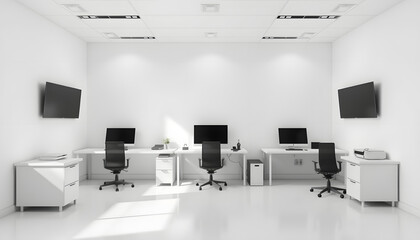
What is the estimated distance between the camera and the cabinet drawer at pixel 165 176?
7.01 metres

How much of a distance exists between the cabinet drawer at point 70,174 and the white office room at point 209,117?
0.02 metres

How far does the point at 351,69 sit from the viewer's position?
6.79 meters

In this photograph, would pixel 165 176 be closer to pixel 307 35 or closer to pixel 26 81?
pixel 26 81

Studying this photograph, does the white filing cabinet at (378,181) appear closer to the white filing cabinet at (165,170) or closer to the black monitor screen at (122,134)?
the white filing cabinet at (165,170)

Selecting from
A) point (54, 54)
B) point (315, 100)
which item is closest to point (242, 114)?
point (315, 100)

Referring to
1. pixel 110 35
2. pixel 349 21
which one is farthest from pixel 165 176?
pixel 349 21

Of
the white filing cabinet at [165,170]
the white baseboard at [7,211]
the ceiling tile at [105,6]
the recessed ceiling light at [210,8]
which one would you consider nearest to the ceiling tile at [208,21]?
the recessed ceiling light at [210,8]

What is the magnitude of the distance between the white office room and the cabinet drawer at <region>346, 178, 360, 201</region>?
0.05m

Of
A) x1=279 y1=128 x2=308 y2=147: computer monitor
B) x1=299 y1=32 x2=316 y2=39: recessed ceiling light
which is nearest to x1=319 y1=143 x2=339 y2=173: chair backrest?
x1=279 y1=128 x2=308 y2=147: computer monitor

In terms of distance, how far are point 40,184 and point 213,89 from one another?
434 centimetres

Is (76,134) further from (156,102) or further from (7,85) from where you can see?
(7,85)

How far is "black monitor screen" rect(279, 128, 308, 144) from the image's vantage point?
24.3 feet

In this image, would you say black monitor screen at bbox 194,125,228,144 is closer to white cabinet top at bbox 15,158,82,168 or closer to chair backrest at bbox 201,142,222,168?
chair backrest at bbox 201,142,222,168

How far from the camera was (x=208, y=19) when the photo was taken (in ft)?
19.5
